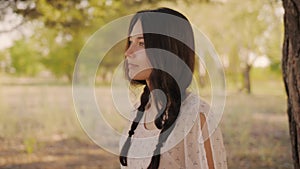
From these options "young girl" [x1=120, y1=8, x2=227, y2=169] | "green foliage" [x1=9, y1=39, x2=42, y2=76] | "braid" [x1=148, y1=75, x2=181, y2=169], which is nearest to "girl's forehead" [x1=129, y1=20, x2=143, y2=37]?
"young girl" [x1=120, y1=8, x2=227, y2=169]

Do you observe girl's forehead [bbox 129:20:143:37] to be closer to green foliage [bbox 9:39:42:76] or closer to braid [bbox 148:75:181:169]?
braid [bbox 148:75:181:169]

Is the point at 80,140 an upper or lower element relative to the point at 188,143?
lower

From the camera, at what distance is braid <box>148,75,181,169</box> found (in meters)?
1.12

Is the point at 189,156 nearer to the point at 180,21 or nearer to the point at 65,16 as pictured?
the point at 180,21

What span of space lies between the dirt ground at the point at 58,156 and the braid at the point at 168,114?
478cm

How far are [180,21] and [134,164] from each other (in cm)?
38

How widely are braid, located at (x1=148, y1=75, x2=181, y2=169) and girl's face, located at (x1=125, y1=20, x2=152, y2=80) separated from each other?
57 millimetres

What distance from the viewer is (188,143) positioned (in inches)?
42.3

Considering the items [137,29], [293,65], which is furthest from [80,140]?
[137,29]

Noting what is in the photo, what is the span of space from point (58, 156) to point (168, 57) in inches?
224

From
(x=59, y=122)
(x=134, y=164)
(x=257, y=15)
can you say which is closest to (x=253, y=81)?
(x=257, y=15)

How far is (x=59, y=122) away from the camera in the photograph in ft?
31.4

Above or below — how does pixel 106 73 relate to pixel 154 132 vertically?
below

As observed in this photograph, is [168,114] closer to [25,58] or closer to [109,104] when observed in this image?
[109,104]
